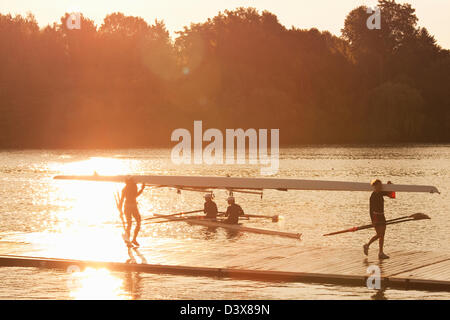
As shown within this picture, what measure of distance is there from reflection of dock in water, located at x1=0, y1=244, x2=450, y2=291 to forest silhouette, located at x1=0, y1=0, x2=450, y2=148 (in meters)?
98.5

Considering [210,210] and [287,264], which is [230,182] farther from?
[210,210]

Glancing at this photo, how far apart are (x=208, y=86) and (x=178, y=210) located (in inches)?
3126

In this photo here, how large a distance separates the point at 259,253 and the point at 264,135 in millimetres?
116216

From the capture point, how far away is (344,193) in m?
57.6

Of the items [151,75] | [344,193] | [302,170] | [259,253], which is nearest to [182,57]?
[151,75]

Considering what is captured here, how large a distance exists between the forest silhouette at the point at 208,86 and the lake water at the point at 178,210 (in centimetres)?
970

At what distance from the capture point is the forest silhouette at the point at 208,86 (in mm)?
123562

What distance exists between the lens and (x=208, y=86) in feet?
411
